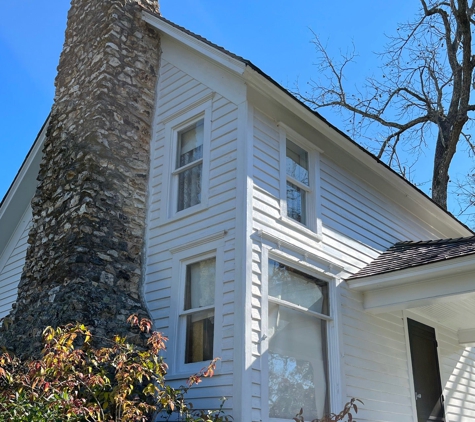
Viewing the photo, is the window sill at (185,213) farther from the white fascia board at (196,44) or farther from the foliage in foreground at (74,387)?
the foliage in foreground at (74,387)

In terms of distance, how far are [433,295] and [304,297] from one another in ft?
5.82

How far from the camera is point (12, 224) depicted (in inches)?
470

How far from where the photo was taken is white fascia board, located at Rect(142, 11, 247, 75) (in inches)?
289

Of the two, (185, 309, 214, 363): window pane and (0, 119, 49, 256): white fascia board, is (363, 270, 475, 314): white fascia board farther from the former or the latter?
(0, 119, 49, 256): white fascia board

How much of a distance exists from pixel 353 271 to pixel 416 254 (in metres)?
1.02

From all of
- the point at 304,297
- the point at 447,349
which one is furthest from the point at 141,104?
the point at 447,349

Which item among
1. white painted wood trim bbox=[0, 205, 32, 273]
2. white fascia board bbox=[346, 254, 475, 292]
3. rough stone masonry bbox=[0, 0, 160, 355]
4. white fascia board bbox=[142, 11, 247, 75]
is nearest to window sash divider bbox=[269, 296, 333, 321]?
white fascia board bbox=[346, 254, 475, 292]

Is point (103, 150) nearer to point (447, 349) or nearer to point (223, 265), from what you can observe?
point (223, 265)

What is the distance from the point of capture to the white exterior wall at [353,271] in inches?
286

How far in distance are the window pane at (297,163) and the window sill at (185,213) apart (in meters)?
1.44

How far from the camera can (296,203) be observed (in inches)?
317

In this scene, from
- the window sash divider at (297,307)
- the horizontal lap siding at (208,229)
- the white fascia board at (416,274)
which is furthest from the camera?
the white fascia board at (416,274)

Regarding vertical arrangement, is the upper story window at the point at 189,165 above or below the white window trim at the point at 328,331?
above

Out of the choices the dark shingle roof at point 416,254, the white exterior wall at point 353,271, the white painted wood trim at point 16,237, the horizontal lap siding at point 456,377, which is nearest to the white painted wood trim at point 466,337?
the horizontal lap siding at point 456,377
